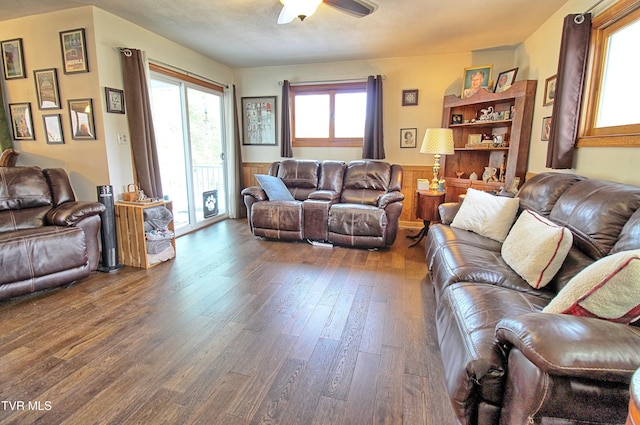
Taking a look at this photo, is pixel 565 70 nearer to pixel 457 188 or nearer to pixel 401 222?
pixel 457 188

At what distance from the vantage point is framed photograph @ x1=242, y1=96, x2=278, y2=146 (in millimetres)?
5094

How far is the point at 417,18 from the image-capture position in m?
3.04

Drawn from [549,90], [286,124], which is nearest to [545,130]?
[549,90]

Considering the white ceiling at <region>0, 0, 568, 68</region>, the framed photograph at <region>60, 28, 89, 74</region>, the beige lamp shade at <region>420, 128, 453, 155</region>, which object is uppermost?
the white ceiling at <region>0, 0, 568, 68</region>

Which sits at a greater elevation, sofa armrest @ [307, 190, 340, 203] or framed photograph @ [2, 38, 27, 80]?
framed photograph @ [2, 38, 27, 80]

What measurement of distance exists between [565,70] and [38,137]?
5062 millimetres

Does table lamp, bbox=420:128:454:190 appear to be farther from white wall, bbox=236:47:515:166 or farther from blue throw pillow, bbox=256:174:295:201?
blue throw pillow, bbox=256:174:295:201

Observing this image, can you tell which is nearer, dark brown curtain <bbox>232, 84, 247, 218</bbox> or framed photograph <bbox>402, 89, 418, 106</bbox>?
framed photograph <bbox>402, 89, 418, 106</bbox>

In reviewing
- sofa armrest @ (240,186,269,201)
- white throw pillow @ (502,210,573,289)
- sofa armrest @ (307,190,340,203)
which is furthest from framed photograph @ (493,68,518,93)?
sofa armrest @ (240,186,269,201)

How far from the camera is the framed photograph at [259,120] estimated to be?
16.7ft

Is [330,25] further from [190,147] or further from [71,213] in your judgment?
[71,213]

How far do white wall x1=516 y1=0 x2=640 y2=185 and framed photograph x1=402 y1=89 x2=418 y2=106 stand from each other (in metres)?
1.28

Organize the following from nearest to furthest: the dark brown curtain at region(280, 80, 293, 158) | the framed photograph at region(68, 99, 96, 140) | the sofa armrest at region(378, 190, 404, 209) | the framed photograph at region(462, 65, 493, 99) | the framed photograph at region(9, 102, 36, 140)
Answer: the framed photograph at region(68, 99, 96, 140) → the framed photograph at region(9, 102, 36, 140) → the sofa armrest at region(378, 190, 404, 209) → the framed photograph at region(462, 65, 493, 99) → the dark brown curtain at region(280, 80, 293, 158)

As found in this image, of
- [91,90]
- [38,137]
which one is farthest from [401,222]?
[38,137]
